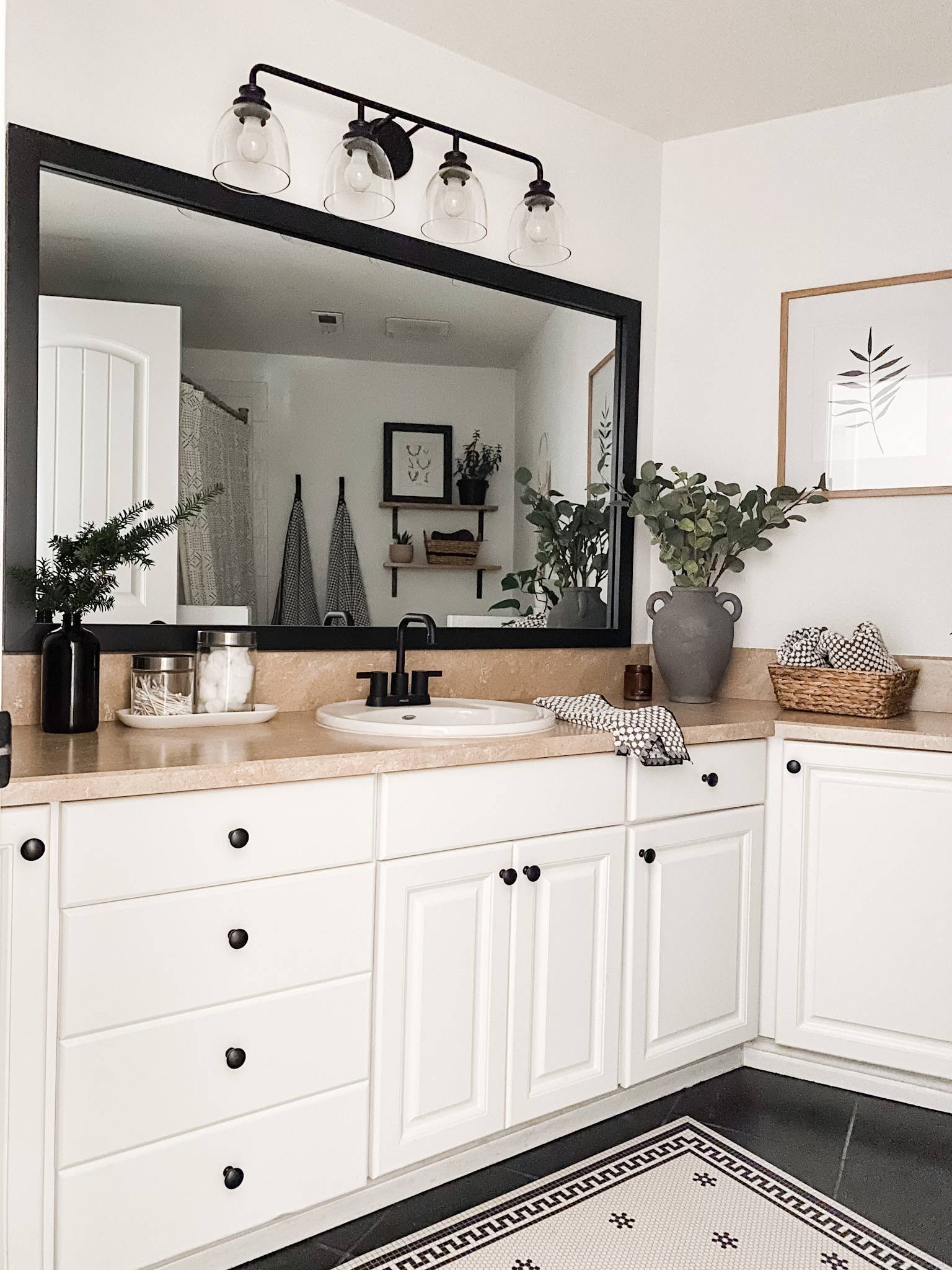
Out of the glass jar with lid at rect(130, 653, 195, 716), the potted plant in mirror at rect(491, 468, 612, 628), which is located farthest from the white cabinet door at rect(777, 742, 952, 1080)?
the glass jar with lid at rect(130, 653, 195, 716)

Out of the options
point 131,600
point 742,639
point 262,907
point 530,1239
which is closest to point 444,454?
point 131,600

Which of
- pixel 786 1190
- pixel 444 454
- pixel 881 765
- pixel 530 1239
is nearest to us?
pixel 530 1239

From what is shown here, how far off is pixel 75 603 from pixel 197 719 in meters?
0.30

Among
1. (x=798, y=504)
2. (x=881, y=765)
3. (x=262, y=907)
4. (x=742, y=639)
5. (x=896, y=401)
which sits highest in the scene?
(x=896, y=401)

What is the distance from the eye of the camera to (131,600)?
2.08 meters

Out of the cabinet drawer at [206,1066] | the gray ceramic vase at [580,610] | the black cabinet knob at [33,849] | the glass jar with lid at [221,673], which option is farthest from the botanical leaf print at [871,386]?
the black cabinet knob at [33,849]

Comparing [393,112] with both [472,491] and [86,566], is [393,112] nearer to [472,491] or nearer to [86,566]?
[472,491]

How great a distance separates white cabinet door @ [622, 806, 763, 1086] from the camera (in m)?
2.20

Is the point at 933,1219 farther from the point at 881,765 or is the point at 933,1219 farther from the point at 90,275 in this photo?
the point at 90,275

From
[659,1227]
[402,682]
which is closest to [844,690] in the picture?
Answer: [402,682]

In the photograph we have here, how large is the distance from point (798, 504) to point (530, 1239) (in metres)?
1.89

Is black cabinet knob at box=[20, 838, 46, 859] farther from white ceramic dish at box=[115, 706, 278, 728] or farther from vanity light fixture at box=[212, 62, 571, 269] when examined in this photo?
vanity light fixture at box=[212, 62, 571, 269]

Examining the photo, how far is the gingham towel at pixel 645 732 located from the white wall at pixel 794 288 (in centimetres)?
89

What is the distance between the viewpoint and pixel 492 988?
1948 millimetres
